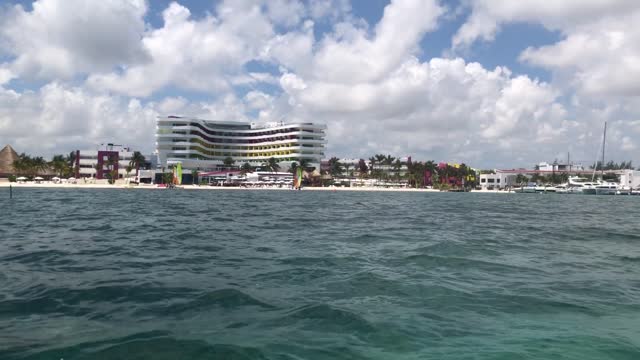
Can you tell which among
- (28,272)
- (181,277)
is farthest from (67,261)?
(181,277)

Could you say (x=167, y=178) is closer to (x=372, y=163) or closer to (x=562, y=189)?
(x=372, y=163)

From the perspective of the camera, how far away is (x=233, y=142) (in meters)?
192

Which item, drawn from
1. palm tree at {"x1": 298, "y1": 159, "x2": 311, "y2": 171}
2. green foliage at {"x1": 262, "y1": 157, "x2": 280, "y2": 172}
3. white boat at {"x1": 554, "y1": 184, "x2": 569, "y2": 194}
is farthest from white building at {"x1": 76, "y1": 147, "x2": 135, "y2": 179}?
white boat at {"x1": 554, "y1": 184, "x2": 569, "y2": 194}

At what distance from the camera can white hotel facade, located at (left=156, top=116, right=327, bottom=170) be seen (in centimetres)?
16938

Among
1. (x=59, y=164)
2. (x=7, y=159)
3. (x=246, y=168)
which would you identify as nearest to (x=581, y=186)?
(x=246, y=168)

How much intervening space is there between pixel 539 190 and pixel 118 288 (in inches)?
7699

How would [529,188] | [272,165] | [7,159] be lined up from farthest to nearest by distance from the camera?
[529,188] < [272,165] < [7,159]

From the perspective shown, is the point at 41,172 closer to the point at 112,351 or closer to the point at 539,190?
the point at 112,351

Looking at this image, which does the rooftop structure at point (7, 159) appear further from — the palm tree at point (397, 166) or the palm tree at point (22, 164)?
the palm tree at point (397, 166)

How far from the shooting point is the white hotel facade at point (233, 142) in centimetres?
16938

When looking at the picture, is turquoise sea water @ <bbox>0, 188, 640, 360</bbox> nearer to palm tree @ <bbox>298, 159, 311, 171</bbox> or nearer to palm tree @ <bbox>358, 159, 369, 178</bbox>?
palm tree @ <bbox>298, 159, 311, 171</bbox>

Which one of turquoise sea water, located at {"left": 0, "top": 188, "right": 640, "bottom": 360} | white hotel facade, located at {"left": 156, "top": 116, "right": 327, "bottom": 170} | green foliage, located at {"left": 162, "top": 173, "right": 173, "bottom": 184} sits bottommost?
turquoise sea water, located at {"left": 0, "top": 188, "right": 640, "bottom": 360}

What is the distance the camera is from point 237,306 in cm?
1090

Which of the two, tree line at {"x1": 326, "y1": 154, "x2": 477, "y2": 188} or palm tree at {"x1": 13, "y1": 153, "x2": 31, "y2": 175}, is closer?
palm tree at {"x1": 13, "y1": 153, "x2": 31, "y2": 175}
